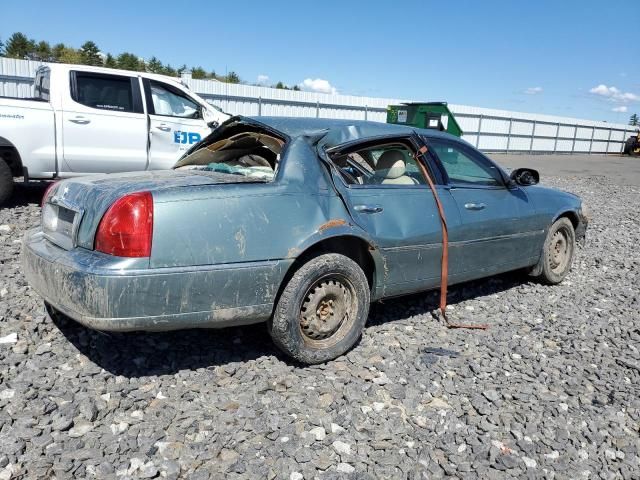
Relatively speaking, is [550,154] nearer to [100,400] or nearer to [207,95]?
[207,95]

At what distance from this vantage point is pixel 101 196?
10.5ft

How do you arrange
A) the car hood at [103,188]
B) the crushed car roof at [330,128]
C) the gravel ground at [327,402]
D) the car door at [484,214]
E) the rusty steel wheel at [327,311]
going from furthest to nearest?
the car door at [484,214] → the crushed car roof at [330,128] → the rusty steel wheel at [327,311] → the car hood at [103,188] → the gravel ground at [327,402]

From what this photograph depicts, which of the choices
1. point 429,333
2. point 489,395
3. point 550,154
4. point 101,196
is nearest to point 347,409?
point 489,395

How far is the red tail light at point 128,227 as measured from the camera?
2.98 meters

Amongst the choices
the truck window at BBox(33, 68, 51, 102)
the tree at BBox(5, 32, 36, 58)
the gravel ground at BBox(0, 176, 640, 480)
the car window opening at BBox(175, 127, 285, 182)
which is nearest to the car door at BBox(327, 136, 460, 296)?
the gravel ground at BBox(0, 176, 640, 480)

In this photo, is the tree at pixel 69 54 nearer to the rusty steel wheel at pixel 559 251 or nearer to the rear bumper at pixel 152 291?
the rusty steel wheel at pixel 559 251

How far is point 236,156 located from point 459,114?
24889 mm

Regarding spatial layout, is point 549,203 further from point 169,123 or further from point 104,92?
point 104,92

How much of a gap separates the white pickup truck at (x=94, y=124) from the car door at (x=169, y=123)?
14 mm

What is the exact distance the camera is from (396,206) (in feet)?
13.1

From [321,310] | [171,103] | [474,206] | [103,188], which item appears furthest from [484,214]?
[171,103]

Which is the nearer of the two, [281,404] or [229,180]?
[281,404]

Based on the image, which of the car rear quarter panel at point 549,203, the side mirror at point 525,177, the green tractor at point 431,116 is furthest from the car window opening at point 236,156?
the green tractor at point 431,116

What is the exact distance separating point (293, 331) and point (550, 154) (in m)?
33.9
